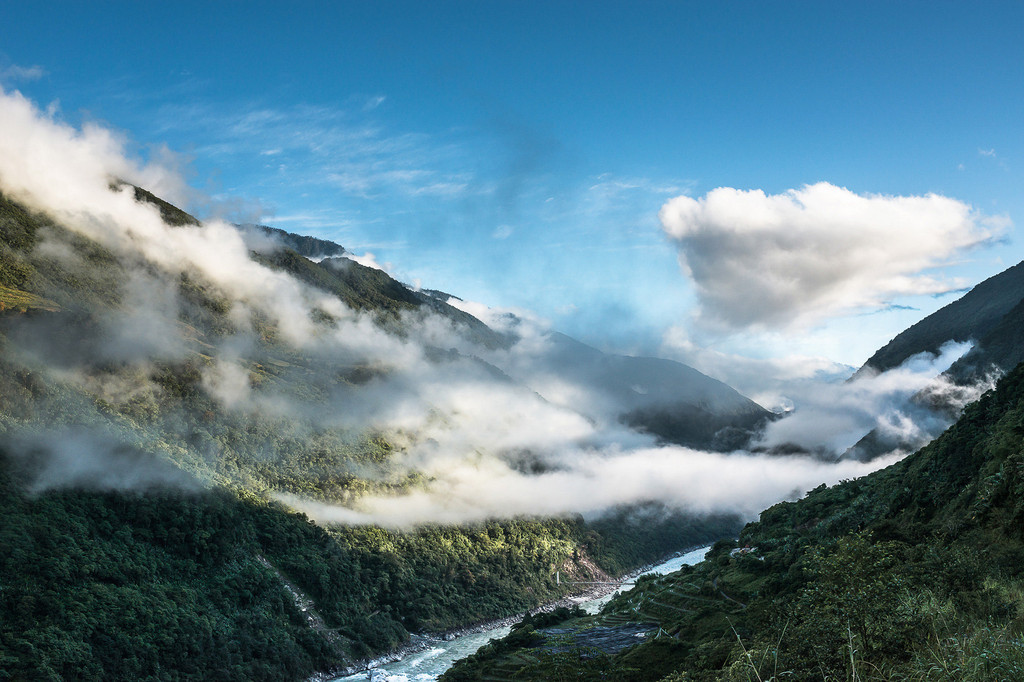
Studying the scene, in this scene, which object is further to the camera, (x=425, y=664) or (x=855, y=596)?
(x=425, y=664)

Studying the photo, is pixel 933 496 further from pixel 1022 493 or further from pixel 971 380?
pixel 971 380

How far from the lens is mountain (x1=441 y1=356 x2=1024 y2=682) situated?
18922 mm

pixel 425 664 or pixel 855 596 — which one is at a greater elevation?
pixel 855 596

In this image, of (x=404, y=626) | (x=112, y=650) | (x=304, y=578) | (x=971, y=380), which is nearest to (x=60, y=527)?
(x=112, y=650)

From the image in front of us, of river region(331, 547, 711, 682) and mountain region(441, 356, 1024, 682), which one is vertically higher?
mountain region(441, 356, 1024, 682)

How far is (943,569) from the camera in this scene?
36906 millimetres

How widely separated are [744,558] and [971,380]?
13785 cm

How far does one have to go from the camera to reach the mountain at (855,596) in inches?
745

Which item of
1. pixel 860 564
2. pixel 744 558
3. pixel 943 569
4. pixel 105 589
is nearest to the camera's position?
pixel 860 564

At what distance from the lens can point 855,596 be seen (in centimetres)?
2022

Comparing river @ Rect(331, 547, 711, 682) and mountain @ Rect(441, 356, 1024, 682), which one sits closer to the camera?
mountain @ Rect(441, 356, 1024, 682)

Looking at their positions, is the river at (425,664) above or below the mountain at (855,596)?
below

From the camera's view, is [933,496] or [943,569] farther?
[933,496]

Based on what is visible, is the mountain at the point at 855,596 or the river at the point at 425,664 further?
the river at the point at 425,664
